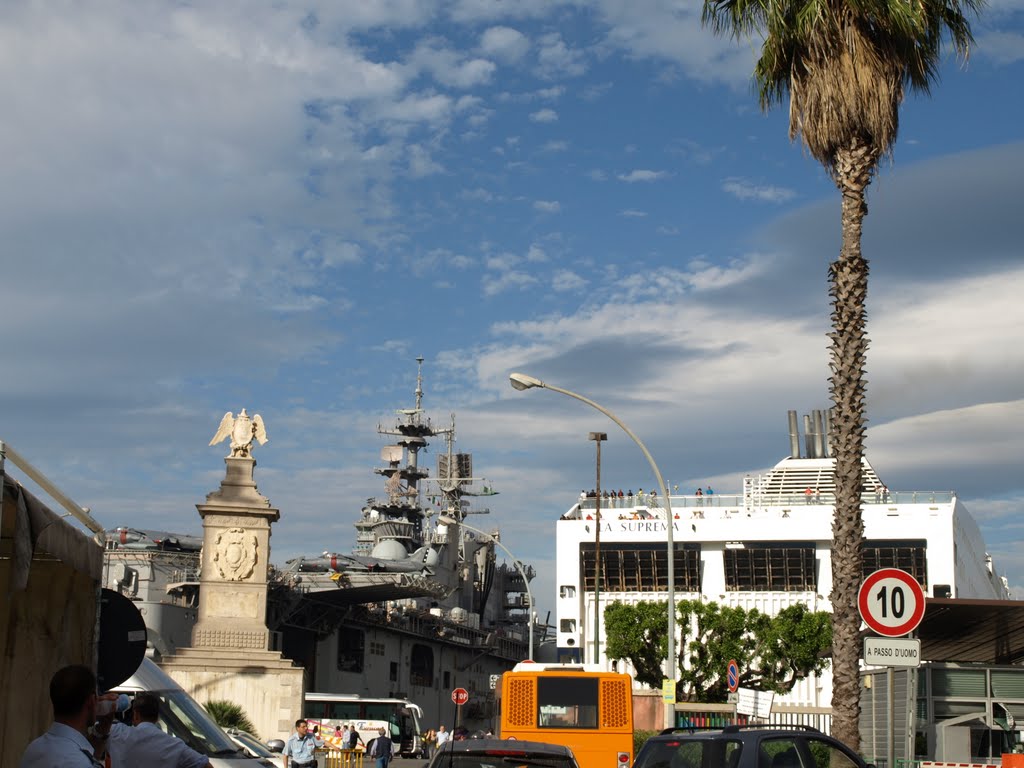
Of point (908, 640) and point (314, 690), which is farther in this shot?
point (314, 690)

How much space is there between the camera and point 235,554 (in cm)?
4297

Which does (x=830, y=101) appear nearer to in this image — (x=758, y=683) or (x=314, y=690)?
(x=758, y=683)

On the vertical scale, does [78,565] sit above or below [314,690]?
above

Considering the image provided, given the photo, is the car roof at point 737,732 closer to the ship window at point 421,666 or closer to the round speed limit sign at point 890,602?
the round speed limit sign at point 890,602

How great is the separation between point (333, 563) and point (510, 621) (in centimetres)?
5701

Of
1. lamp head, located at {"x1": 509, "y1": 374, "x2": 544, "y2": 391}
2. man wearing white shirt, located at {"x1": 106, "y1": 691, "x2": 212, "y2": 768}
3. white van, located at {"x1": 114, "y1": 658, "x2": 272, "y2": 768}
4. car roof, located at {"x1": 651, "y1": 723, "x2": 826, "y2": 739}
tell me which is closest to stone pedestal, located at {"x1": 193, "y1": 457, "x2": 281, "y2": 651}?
lamp head, located at {"x1": 509, "y1": 374, "x2": 544, "y2": 391}

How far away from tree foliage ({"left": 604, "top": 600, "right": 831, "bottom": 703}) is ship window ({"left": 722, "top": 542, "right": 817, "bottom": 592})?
17.3 m

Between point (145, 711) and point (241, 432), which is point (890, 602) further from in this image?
point (241, 432)

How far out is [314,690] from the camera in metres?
74.7

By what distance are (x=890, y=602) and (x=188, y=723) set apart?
22.4 feet

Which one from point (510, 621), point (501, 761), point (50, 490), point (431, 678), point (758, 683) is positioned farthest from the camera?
point (510, 621)

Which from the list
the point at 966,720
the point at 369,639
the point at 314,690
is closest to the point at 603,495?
the point at 369,639

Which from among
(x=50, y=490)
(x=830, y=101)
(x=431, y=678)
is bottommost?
(x=431, y=678)

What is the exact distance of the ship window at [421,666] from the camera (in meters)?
91.4
